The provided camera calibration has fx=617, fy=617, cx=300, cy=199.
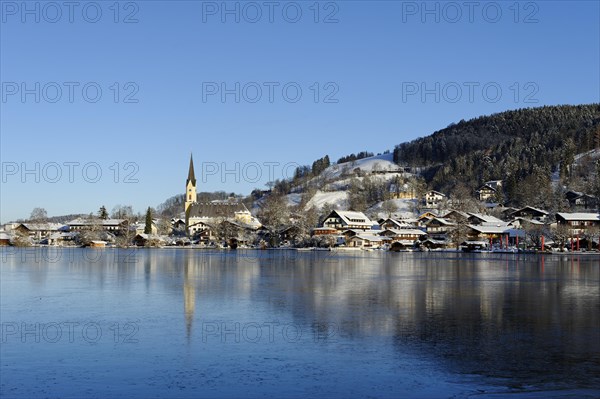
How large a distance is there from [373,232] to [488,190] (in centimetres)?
4554

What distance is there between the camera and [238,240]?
8481cm

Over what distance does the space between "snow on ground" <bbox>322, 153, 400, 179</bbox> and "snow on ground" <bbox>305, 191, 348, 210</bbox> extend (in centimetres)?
2684

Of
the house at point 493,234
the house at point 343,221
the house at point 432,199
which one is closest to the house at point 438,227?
the house at point 493,234

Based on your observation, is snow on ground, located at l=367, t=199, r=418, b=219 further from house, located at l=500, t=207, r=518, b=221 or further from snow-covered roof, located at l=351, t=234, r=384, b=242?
snow-covered roof, located at l=351, t=234, r=384, b=242

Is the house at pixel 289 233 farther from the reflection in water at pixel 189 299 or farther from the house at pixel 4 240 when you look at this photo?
the reflection in water at pixel 189 299

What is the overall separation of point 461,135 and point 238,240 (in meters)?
97.7

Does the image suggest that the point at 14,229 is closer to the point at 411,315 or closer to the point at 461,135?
the point at 411,315

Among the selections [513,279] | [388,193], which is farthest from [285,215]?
[513,279]

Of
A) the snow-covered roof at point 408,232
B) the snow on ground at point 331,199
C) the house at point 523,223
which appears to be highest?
the snow on ground at point 331,199

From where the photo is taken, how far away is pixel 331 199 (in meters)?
139

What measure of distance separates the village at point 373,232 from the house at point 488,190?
10.3ft

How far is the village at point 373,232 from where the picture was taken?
66.0m

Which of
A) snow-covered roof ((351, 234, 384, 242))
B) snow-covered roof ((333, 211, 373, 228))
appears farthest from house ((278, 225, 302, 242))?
snow-covered roof ((351, 234, 384, 242))

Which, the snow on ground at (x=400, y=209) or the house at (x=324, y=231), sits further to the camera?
the snow on ground at (x=400, y=209)
